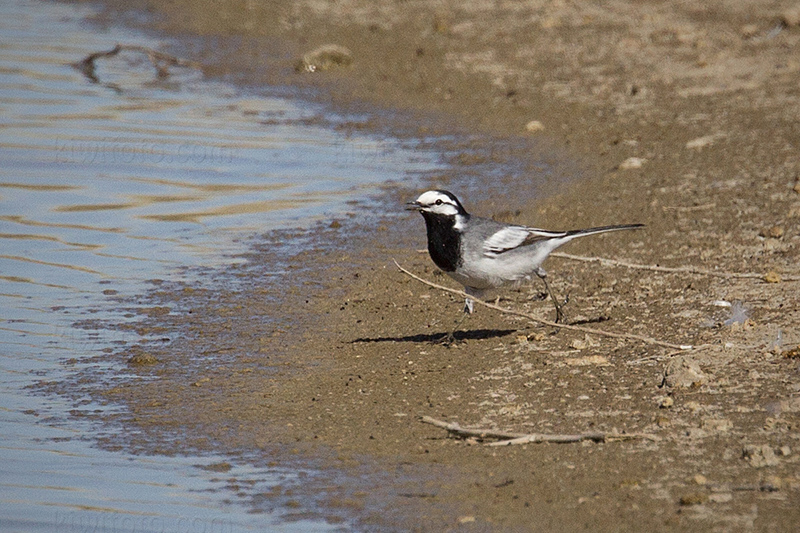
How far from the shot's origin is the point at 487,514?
462 centimetres

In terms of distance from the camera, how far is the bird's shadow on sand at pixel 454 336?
703 cm

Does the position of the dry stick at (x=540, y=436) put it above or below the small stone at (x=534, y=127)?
below

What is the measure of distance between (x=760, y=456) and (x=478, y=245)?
2440 mm

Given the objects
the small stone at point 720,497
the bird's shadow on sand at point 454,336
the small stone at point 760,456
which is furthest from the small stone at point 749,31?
the small stone at point 720,497

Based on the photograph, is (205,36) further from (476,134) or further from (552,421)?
(552,421)

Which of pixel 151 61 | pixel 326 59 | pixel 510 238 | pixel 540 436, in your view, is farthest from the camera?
pixel 151 61

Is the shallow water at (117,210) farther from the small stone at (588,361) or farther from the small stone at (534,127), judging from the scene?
the small stone at (588,361)

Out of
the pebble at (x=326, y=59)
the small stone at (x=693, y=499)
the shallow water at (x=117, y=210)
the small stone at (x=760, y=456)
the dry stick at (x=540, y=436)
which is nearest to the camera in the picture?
the small stone at (x=693, y=499)

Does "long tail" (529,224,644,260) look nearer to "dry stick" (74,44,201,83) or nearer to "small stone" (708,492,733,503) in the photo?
"small stone" (708,492,733,503)

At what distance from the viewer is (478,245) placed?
22.4ft

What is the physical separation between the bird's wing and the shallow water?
2.29 meters

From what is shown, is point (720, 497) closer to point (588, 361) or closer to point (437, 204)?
point (588, 361)

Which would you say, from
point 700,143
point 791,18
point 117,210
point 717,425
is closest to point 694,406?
point 717,425

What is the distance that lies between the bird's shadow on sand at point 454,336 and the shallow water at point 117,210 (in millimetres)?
1540
